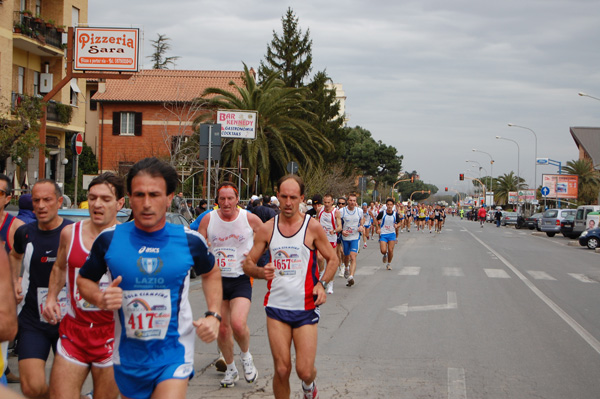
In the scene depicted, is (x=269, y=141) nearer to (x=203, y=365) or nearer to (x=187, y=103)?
(x=187, y=103)

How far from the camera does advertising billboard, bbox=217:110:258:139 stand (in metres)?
30.7

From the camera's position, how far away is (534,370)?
7609 mm

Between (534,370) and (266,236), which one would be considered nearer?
(266,236)

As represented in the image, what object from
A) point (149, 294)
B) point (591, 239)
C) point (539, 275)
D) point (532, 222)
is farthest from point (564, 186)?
point (149, 294)

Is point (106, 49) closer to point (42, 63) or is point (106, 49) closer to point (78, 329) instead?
point (42, 63)

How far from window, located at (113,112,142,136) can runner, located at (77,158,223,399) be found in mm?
48112

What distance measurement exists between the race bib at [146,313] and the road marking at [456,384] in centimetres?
358

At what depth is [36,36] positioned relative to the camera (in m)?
28.5

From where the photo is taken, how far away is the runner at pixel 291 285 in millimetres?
5613

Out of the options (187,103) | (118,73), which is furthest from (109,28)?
(187,103)

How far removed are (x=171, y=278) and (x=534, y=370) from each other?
16.9 ft

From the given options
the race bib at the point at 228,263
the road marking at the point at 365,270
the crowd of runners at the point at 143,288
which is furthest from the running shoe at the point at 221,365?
the road marking at the point at 365,270

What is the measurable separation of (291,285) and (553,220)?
147ft

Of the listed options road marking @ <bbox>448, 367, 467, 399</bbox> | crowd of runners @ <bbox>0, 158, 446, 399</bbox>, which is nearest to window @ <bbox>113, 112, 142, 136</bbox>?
crowd of runners @ <bbox>0, 158, 446, 399</bbox>
